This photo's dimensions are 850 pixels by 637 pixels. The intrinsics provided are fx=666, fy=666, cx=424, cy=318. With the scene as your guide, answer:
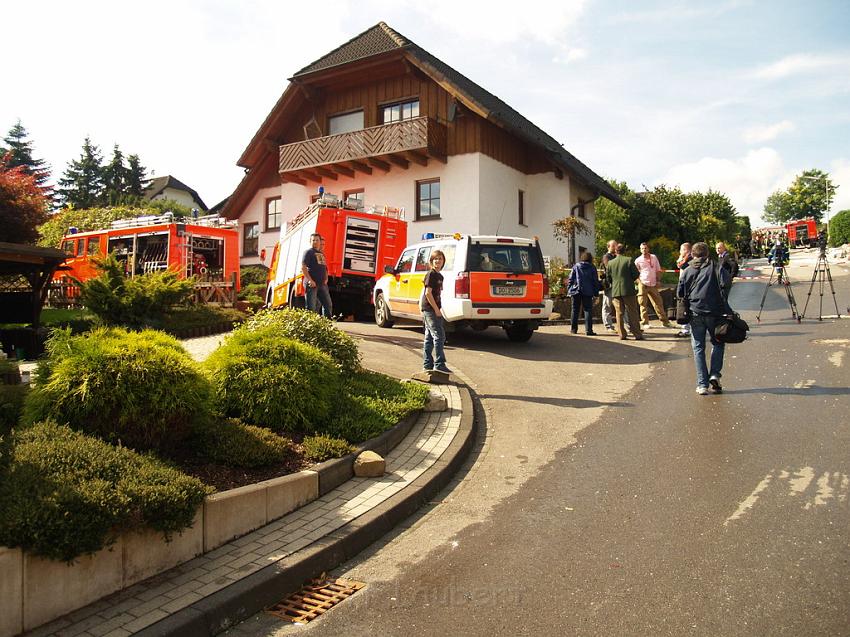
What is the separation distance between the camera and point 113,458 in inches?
151

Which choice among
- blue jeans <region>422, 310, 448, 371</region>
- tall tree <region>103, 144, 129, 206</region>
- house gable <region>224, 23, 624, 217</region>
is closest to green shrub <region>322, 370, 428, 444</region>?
blue jeans <region>422, 310, 448, 371</region>

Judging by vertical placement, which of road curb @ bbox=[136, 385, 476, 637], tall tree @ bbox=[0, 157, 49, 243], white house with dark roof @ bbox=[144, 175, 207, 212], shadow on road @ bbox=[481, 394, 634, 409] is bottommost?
road curb @ bbox=[136, 385, 476, 637]

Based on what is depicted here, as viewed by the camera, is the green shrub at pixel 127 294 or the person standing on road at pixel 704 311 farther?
the green shrub at pixel 127 294

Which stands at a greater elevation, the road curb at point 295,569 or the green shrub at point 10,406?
the green shrub at point 10,406

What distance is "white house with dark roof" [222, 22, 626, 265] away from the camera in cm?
2305

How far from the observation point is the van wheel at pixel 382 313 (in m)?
14.7

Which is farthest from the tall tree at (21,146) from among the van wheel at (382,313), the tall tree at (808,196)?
the tall tree at (808,196)

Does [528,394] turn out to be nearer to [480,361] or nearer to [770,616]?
[480,361]

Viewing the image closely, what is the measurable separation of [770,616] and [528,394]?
17.6 feet

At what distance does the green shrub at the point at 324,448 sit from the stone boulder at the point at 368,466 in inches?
5.4

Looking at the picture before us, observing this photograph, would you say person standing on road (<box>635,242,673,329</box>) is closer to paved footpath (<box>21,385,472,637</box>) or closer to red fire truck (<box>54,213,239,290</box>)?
paved footpath (<box>21,385,472,637</box>)

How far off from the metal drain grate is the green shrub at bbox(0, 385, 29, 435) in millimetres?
2247

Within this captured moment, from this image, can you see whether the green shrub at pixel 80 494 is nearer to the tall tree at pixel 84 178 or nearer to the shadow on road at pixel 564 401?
the shadow on road at pixel 564 401

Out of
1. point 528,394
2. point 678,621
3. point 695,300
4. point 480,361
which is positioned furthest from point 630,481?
point 480,361
